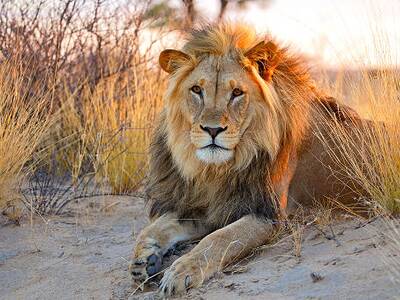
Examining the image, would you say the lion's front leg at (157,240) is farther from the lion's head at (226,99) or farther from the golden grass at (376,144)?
the golden grass at (376,144)

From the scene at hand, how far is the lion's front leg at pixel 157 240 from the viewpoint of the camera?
14.3 feet

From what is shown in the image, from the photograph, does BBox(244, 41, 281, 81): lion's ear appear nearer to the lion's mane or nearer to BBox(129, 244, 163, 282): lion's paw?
the lion's mane

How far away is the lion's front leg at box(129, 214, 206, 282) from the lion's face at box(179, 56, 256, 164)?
20.5 inches

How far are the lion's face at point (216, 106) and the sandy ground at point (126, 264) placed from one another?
2.11 ft

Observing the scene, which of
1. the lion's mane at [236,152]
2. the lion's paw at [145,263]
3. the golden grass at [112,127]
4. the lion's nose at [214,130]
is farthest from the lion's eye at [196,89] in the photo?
the golden grass at [112,127]

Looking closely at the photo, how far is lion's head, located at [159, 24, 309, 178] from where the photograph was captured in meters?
4.46

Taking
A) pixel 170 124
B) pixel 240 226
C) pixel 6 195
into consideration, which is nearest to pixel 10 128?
pixel 6 195

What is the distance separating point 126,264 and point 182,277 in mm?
833

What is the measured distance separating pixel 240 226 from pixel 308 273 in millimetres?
666

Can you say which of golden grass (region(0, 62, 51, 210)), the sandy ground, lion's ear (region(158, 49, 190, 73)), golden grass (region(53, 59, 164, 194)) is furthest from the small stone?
golden grass (region(53, 59, 164, 194))

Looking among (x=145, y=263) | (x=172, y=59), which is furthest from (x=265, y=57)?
(x=145, y=263)

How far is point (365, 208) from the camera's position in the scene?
4836 millimetres

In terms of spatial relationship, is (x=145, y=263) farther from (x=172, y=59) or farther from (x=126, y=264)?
(x=172, y=59)

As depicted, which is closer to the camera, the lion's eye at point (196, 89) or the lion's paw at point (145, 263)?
the lion's paw at point (145, 263)
